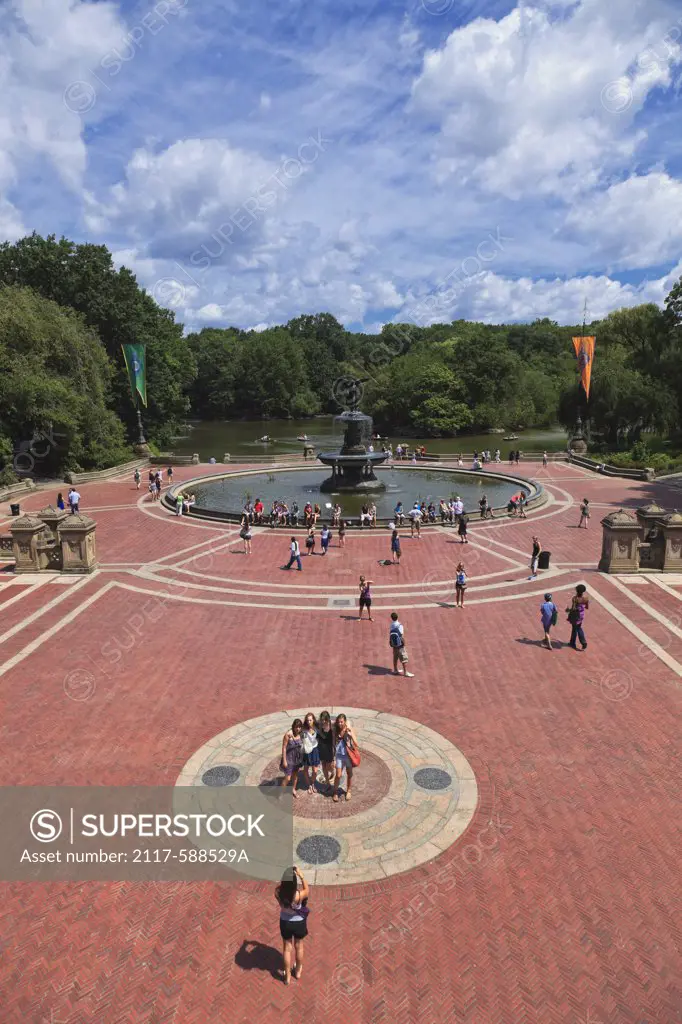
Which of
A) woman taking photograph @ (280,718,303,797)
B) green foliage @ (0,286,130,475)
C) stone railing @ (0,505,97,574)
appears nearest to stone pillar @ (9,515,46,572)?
stone railing @ (0,505,97,574)

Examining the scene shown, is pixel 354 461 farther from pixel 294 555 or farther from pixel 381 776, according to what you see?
pixel 381 776

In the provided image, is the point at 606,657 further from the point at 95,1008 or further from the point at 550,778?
the point at 95,1008

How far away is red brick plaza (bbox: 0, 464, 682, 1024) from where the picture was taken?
278 inches

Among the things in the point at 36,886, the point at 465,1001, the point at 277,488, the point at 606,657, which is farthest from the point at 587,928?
the point at 277,488

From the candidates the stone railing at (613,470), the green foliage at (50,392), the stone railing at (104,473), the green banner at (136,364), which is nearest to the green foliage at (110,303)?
the green foliage at (50,392)

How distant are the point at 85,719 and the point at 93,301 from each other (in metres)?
51.2

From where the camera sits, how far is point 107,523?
31.1 meters

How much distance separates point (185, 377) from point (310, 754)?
224 ft

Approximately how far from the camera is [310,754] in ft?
33.8

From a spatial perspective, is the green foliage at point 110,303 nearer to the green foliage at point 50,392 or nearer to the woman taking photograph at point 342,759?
the green foliage at point 50,392

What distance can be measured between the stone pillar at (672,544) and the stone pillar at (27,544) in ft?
69.0

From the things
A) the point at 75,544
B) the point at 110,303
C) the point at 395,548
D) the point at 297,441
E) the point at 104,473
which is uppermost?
the point at 110,303

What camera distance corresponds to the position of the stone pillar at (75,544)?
2203cm

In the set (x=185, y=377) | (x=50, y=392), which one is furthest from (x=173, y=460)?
(x=185, y=377)
